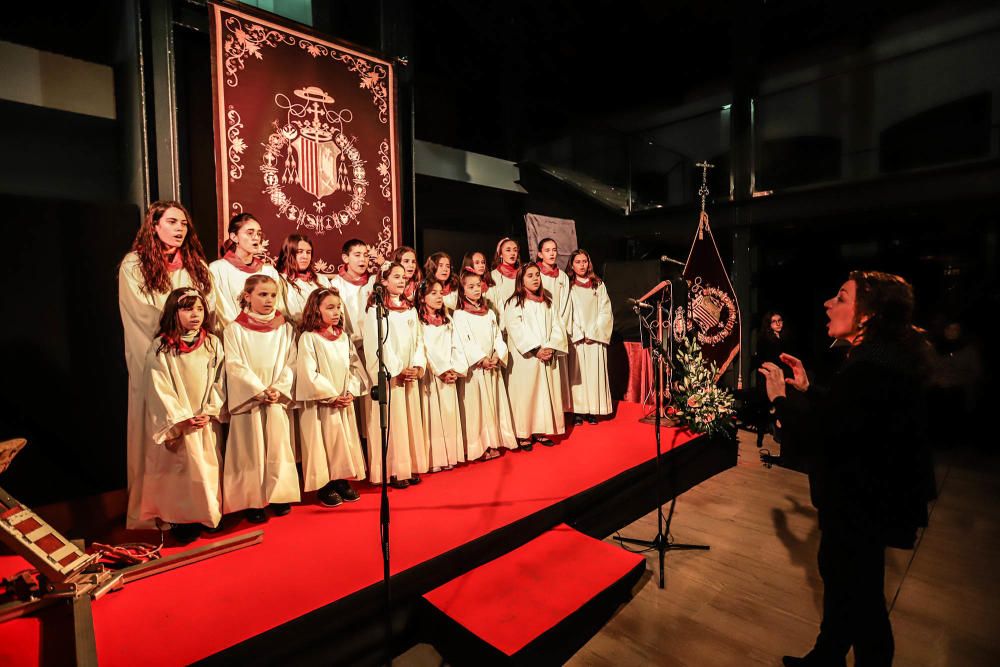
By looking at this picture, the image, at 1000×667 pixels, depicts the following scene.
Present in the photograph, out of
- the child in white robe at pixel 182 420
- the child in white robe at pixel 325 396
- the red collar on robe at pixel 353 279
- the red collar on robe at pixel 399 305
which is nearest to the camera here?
the child in white robe at pixel 182 420

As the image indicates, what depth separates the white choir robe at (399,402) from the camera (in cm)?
366

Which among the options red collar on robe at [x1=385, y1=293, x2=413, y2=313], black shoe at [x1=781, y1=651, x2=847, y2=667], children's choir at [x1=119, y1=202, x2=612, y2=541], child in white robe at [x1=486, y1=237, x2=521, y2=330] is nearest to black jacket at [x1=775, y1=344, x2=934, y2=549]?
black shoe at [x1=781, y1=651, x2=847, y2=667]

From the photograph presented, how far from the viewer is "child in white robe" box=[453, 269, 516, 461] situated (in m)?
4.28

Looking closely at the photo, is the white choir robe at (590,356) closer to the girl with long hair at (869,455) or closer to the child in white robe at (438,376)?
the child in white robe at (438,376)

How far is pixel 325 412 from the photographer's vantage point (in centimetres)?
341

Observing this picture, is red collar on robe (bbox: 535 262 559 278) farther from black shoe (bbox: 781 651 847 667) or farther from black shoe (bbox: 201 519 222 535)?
black shoe (bbox: 781 651 847 667)

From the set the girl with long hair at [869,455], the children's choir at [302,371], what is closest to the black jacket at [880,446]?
the girl with long hair at [869,455]

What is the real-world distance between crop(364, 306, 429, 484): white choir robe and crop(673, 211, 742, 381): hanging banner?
3.88 metres

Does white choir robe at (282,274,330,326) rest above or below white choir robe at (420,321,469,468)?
above

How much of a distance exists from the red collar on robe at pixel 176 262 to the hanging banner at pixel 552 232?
4.47 m

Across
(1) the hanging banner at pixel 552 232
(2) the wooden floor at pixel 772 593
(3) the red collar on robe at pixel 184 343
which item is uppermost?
(1) the hanging banner at pixel 552 232

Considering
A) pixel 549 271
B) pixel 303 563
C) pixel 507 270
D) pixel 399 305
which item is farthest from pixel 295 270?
pixel 549 271

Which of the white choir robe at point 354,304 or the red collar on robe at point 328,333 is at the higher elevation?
the white choir robe at point 354,304

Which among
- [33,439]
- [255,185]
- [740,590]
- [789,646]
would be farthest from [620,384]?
[33,439]
